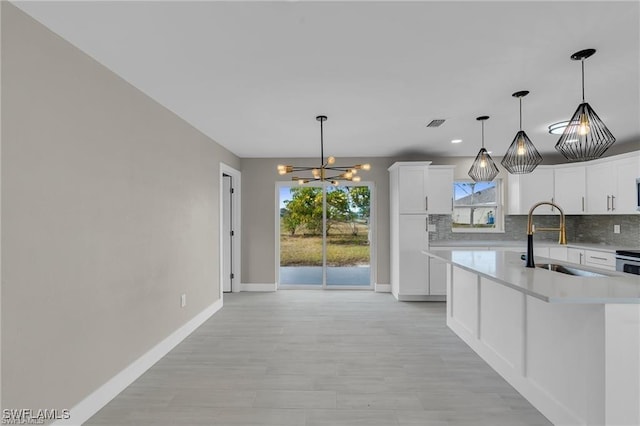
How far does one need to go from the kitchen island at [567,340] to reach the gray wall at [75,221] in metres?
2.76

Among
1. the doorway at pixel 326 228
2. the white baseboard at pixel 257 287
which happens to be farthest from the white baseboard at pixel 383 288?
the white baseboard at pixel 257 287

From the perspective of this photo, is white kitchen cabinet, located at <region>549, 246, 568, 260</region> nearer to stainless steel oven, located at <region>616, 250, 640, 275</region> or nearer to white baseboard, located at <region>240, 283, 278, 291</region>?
stainless steel oven, located at <region>616, 250, 640, 275</region>

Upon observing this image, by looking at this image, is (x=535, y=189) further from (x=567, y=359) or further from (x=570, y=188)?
(x=567, y=359)

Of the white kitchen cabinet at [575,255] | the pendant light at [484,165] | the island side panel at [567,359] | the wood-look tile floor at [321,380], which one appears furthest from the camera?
the white kitchen cabinet at [575,255]

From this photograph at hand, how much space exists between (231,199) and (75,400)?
3.87m

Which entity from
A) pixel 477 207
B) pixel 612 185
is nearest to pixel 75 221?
pixel 477 207

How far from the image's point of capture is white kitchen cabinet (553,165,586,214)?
497 cm

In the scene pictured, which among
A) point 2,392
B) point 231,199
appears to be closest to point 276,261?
point 231,199

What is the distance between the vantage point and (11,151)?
1.58 metres

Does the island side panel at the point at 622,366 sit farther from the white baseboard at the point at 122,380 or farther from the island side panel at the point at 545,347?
the white baseboard at the point at 122,380

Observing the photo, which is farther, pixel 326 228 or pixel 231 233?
pixel 326 228

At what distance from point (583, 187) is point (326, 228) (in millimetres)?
4266

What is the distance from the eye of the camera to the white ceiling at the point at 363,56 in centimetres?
166

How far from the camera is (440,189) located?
512 cm
